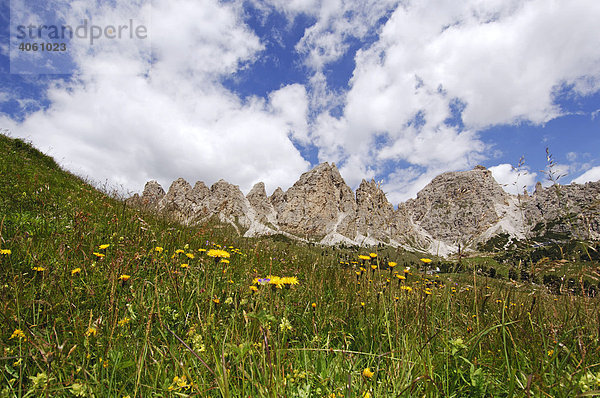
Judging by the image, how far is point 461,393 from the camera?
6.03 feet

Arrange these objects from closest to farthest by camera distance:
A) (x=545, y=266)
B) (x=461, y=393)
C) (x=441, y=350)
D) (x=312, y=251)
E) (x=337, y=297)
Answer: (x=461, y=393) < (x=441, y=350) < (x=545, y=266) < (x=337, y=297) < (x=312, y=251)

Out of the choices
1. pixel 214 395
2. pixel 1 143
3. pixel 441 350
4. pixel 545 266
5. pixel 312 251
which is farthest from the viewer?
pixel 1 143

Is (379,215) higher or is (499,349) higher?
(379,215)

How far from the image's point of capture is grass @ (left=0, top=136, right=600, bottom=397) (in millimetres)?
1604

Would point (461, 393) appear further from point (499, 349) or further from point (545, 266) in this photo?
point (545, 266)

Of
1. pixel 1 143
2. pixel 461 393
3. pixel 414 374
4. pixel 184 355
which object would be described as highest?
Result: pixel 1 143

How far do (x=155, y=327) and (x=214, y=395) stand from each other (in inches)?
44.9

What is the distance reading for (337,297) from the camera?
367 cm

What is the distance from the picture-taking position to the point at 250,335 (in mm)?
2262

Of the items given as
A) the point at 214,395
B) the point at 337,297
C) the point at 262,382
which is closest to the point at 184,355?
the point at 214,395

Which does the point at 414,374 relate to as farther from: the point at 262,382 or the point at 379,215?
the point at 379,215

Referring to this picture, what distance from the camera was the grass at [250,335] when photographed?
1.60 metres

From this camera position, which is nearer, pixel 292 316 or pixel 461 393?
pixel 461 393

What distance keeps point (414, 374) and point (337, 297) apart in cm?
185
